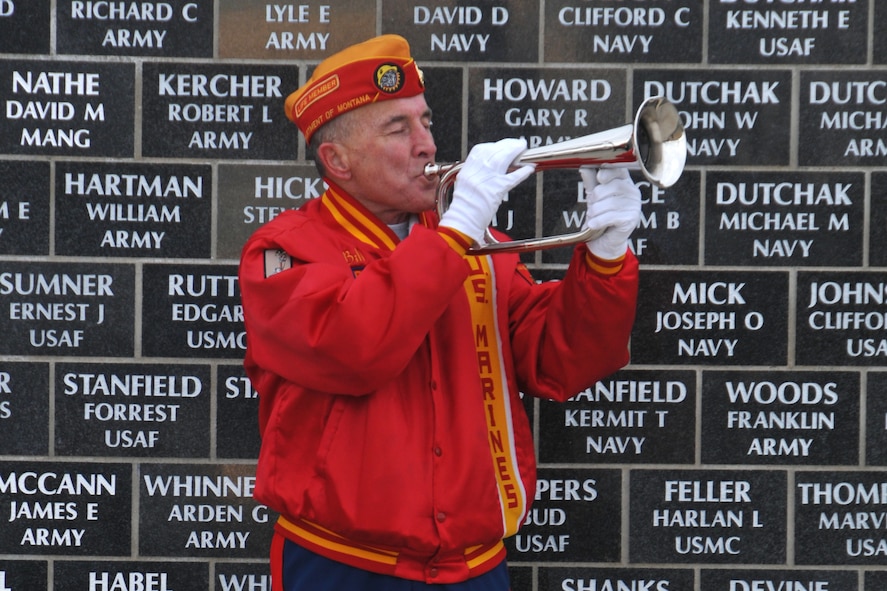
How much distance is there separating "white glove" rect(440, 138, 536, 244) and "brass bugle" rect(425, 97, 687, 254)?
46 mm

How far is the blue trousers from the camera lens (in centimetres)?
262

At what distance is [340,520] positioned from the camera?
253cm

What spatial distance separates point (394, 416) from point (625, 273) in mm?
661

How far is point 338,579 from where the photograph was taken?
264 centimetres

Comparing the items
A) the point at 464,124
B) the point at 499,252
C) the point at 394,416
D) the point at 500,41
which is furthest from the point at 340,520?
the point at 500,41

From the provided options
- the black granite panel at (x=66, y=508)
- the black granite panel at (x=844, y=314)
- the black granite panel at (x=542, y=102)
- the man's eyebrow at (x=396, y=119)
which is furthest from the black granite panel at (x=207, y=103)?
the black granite panel at (x=844, y=314)

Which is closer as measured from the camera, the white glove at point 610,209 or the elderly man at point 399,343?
the elderly man at point 399,343

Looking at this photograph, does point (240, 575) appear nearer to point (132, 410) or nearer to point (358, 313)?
point (132, 410)

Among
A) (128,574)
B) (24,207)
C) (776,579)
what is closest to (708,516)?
(776,579)

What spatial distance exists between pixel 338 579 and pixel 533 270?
1272 millimetres

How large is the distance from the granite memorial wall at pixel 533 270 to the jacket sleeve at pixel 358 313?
1076 mm

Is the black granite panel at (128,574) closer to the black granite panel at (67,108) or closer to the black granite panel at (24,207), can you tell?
the black granite panel at (24,207)

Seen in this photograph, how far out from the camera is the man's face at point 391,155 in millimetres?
2709

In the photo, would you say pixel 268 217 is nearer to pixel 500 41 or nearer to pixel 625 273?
pixel 500 41
